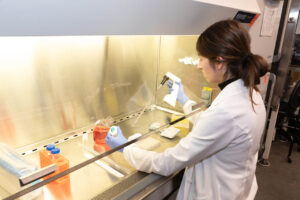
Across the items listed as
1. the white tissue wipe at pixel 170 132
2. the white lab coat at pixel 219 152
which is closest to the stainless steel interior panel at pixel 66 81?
the white tissue wipe at pixel 170 132

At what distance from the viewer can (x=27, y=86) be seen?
3.77 ft

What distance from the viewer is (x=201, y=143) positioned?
92 centimetres

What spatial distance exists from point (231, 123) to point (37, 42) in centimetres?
97

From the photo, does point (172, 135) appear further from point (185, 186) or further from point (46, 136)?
point (46, 136)

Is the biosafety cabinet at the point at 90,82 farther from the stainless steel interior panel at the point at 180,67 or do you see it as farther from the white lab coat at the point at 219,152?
the white lab coat at the point at 219,152

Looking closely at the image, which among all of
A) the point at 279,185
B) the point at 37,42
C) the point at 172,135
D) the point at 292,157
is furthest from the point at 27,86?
the point at 292,157

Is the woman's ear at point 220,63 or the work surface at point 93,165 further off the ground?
A: the woman's ear at point 220,63

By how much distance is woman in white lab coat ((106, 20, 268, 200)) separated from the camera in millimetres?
914

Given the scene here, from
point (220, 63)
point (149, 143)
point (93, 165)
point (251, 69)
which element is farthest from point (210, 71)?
point (93, 165)

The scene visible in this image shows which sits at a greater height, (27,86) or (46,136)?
(27,86)

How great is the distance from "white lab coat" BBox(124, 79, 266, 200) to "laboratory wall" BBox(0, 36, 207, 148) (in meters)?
0.50

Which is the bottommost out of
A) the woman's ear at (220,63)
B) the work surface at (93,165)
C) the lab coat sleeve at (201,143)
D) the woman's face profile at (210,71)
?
the work surface at (93,165)

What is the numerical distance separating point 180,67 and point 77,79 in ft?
2.54

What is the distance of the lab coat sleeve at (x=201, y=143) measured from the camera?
90cm
